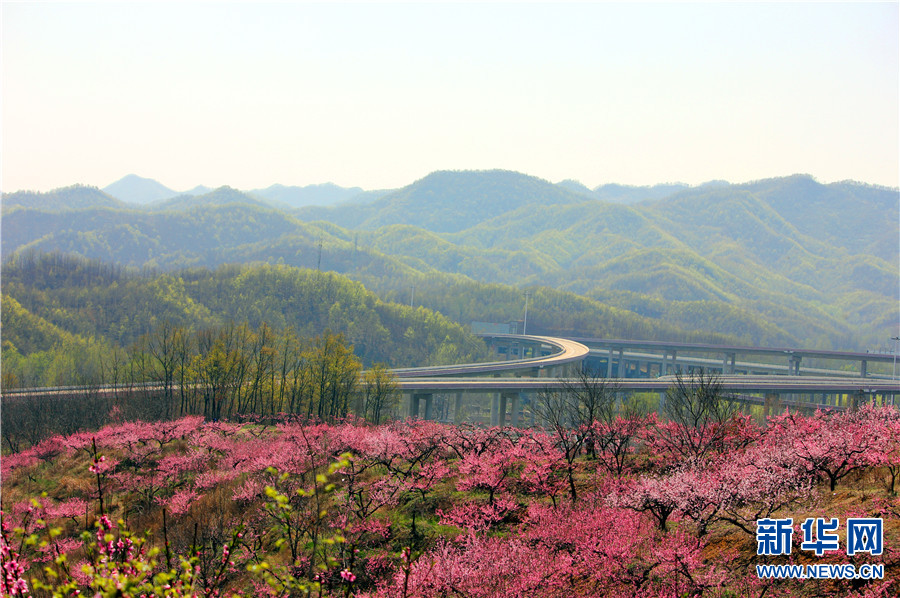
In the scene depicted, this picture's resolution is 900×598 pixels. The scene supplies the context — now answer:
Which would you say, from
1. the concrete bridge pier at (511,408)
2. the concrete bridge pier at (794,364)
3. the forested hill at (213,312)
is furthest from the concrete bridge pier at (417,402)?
the concrete bridge pier at (794,364)

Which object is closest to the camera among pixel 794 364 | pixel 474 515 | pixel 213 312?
pixel 474 515

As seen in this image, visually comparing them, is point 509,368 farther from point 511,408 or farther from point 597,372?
point 597,372

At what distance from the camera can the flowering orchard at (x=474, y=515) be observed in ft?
38.5

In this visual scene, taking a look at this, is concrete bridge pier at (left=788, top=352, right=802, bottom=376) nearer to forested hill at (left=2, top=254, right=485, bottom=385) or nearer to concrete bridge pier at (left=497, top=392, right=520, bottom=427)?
forested hill at (left=2, top=254, right=485, bottom=385)

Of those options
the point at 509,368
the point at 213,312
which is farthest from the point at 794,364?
the point at 213,312

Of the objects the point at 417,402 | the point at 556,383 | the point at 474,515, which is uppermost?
the point at 474,515

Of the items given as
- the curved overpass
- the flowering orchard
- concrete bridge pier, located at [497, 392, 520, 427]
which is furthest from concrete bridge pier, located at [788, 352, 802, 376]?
the flowering orchard

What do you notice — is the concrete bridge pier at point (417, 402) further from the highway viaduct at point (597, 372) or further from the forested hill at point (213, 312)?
the forested hill at point (213, 312)

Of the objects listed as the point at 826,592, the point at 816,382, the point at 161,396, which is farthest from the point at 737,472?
the point at 816,382

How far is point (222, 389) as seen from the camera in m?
61.5

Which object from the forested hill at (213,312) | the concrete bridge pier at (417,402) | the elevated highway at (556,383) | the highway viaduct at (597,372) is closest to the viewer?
the elevated highway at (556,383)

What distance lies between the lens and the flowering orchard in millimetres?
11734

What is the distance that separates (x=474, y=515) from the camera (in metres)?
20.6

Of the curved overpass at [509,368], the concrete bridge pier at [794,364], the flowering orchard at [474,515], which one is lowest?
the concrete bridge pier at [794,364]
